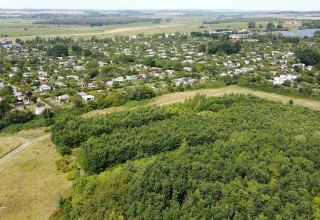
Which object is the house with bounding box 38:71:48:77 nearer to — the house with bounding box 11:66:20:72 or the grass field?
the house with bounding box 11:66:20:72

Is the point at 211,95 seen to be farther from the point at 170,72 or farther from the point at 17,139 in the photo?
the point at 17,139

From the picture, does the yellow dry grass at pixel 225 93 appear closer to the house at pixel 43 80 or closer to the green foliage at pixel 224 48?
the house at pixel 43 80

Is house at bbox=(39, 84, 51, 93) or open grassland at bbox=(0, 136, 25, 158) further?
house at bbox=(39, 84, 51, 93)

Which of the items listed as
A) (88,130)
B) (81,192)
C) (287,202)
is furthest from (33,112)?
(287,202)

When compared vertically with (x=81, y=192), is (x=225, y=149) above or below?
above

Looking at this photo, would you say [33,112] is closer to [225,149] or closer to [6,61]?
[225,149]

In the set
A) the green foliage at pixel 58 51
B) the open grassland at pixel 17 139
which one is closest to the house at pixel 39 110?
the open grassland at pixel 17 139

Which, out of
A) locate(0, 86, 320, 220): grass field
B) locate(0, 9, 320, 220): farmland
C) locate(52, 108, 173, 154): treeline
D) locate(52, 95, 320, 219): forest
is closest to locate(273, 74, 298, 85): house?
locate(0, 9, 320, 220): farmland
